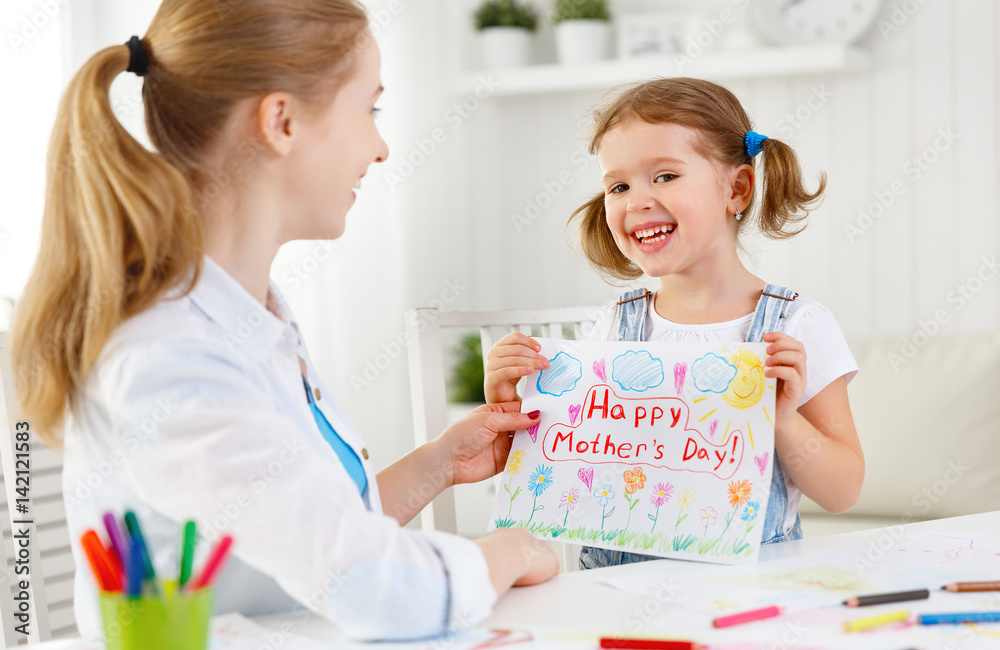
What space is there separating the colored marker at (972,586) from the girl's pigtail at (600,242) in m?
0.71

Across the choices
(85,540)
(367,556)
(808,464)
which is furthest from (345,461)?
(808,464)

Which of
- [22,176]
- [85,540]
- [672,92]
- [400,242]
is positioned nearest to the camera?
[85,540]

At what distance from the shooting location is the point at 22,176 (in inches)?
78.3

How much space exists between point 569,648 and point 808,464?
514 mm

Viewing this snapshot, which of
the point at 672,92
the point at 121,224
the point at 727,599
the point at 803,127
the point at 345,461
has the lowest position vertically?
the point at 727,599

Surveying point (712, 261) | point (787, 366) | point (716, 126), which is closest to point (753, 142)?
point (716, 126)

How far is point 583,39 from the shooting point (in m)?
2.69

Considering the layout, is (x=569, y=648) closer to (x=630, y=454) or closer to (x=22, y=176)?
(x=630, y=454)

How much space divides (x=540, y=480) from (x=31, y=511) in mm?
608

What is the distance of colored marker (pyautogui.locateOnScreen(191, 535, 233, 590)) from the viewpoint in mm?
521

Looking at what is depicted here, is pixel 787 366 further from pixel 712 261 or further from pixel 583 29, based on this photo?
pixel 583 29

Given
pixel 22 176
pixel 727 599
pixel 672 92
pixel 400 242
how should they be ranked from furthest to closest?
1. pixel 400 242
2. pixel 22 176
3. pixel 672 92
4. pixel 727 599

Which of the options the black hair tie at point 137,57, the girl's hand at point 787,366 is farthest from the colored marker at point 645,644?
the black hair tie at point 137,57

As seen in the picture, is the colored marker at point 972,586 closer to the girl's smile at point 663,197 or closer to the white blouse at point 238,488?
the white blouse at point 238,488
